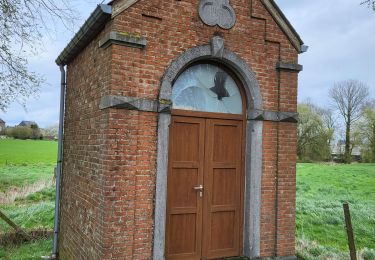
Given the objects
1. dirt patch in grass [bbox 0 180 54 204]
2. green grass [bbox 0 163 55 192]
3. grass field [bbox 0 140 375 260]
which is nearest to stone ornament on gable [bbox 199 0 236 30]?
grass field [bbox 0 140 375 260]

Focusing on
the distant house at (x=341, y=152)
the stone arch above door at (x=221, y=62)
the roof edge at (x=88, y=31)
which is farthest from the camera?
the distant house at (x=341, y=152)

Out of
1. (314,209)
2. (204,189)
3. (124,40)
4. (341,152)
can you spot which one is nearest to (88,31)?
(124,40)

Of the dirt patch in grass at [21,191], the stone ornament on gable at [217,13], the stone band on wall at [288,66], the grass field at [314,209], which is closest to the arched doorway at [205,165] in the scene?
the stone ornament on gable at [217,13]

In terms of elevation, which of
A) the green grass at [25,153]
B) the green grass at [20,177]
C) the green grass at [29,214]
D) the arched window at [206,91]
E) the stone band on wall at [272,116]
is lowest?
the green grass at [29,214]

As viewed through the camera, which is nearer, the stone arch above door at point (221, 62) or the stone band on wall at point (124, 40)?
the stone band on wall at point (124, 40)

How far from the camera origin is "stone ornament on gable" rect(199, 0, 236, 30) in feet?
20.3

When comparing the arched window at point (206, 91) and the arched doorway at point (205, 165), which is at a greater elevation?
the arched window at point (206, 91)

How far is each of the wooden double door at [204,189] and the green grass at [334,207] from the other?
438 centimetres

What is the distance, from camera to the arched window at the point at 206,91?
6.14 meters

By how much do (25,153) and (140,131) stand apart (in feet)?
87.5

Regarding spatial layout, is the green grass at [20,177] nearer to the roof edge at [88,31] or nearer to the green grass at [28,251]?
the green grass at [28,251]

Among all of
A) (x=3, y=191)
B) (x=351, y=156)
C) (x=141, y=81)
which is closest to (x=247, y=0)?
(x=141, y=81)

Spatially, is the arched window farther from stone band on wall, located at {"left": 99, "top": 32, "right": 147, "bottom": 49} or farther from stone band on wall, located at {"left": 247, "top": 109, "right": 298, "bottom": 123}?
stone band on wall, located at {"left": 99, "top": 32, "right": 147, "bottom": 49}

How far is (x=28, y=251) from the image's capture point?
28.9 feet
